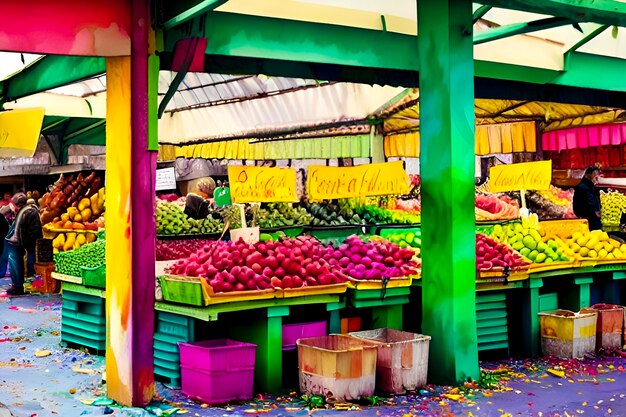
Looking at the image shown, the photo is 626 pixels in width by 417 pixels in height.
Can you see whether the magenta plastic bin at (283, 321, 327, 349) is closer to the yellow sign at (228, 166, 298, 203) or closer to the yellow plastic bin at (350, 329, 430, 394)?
the yellow plastic bin at (350, 329, 430, 394)

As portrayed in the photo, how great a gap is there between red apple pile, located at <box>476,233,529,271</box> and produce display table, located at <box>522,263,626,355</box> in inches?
11.4

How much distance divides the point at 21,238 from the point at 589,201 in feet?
29.5

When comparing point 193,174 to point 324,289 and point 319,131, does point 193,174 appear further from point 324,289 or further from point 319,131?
point 324,289

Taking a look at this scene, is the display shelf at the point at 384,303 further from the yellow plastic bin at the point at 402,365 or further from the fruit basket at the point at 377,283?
the yellow plastic bin at the point at 402,365

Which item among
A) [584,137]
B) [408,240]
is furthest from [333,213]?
[584,137]

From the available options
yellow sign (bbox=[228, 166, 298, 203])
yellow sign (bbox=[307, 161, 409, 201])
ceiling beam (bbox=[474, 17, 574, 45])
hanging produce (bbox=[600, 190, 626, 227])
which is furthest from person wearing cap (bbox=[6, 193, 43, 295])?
hanging produce (bbox=[600, 190, 626, 227])

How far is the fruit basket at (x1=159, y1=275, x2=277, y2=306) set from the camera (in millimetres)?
6531

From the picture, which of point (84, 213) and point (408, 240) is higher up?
point (84, 213)

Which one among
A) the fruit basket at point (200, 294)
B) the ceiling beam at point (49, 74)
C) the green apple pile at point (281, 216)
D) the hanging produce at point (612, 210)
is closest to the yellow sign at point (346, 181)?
the green apple pile at point (281, 216)

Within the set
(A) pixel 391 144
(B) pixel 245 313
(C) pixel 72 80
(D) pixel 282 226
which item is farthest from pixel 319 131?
(B) pixel 245 313

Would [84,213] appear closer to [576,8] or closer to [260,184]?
[260,184]

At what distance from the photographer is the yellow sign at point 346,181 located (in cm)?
950

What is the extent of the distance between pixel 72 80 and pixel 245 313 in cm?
307

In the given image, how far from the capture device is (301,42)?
8016mm
